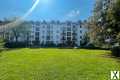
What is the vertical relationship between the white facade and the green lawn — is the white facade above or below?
above

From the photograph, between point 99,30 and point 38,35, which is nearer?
point 99,30

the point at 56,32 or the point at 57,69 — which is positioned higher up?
the point at 56,32

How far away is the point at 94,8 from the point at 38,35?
8051cm

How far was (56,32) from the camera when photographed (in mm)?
115625

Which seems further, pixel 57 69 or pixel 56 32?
pixel 56 32

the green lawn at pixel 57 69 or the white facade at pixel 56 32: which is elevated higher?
the white facade at pixel 56 32

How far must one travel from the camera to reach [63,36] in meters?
113

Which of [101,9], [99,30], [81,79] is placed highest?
[101,9]

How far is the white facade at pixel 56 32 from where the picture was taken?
113m

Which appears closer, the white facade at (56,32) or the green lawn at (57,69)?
the green lawn at (57,69)

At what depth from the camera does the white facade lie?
113 meters

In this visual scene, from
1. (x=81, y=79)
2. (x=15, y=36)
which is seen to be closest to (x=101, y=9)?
(x=81, y=79)

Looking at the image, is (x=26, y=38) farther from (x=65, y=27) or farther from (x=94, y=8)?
(x=94, y=8)

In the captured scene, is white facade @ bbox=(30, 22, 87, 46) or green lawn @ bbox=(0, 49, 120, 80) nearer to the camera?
green lawn @ bbox=(0, 49, 120, 80)
